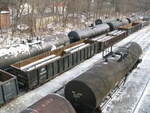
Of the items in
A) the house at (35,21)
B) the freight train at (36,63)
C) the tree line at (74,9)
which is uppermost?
the tree line at (74,9)

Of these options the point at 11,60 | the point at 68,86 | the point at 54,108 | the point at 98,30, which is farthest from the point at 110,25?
the point at 54,108

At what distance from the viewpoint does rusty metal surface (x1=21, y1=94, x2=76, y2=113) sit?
19.0ft

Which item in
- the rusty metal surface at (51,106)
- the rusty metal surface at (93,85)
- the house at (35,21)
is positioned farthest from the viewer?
the house at (35,21)

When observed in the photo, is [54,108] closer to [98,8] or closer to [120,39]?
[120,39]

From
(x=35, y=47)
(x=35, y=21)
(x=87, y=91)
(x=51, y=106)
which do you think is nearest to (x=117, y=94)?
(x=87, y=91)

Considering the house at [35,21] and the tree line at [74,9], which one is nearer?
the tree line at [74,9]

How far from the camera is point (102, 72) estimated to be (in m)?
9.21

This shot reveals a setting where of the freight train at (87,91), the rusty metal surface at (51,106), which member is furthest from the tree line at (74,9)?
the rusty metal surface at (51,106)

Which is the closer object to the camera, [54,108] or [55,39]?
[54,108]

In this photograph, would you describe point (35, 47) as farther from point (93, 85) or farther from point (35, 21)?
point (35, 21)

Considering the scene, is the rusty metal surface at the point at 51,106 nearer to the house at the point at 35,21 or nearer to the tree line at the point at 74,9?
the tree line at the point at 74,9

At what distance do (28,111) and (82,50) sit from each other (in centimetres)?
1246

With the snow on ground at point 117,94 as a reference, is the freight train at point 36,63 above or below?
above

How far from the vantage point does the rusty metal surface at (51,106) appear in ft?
19.0
